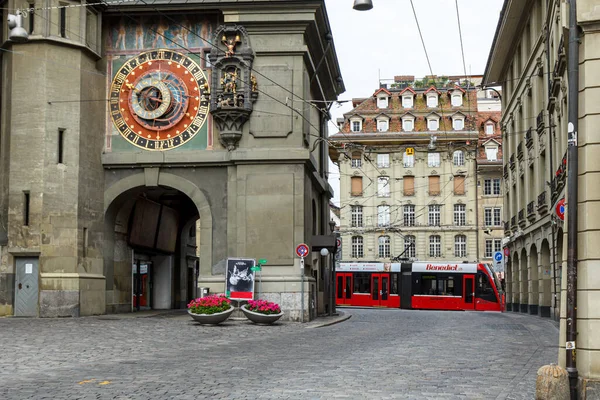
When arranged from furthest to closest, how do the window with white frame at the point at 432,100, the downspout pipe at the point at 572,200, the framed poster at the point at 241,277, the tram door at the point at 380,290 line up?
the window with white frame at the point at 432,100 → the tram door at the point at 380,290 → the framed poster at the point at 241,277 → the downspout pipe at the point at 572,200

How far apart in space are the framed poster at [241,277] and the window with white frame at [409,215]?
50517 mm

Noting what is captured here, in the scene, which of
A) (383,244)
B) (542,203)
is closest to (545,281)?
(542,203)

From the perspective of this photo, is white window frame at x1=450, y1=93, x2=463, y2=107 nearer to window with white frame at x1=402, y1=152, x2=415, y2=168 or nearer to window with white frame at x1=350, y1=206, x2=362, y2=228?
window with white frame at x1=402, y1=152, x2=415, y2=168

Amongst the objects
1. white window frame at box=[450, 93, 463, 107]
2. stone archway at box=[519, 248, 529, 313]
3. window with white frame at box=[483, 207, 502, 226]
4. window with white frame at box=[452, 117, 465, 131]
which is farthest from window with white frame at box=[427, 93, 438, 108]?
stone archway at box=[519, 248, 529, 313]

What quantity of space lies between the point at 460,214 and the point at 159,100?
51.0 m

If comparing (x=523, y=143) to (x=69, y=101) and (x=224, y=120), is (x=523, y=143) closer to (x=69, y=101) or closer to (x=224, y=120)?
(x=224, y=120)

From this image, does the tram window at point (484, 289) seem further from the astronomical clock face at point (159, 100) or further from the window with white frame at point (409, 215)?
the window with white frame at point (409, 215)

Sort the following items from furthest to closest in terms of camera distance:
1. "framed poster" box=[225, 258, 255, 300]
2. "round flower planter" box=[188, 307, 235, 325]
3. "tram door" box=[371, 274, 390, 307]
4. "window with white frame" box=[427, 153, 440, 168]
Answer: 1. "window with white frame" box=[427, 153, 440, 168]
2. "tram door" box=[371, 274, 390, 307]
3. "framed poster" box=[225, 258, 255, 300]
4. "round flower planter" box=[188, 307, 235, 325]

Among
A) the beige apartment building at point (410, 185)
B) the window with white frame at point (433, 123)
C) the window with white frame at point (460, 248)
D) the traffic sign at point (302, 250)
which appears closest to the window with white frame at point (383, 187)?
the beige apartment building at point (410, 185)

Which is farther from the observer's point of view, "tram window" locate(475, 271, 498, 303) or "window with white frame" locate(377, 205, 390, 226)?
"window with white frame" locate(377, 205, 390, 226)

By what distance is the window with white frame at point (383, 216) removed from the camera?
79.1m

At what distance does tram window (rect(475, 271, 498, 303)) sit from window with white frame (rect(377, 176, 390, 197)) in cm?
2838

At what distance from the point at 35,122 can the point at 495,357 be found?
18715 mm

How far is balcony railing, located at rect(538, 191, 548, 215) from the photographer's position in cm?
3500
